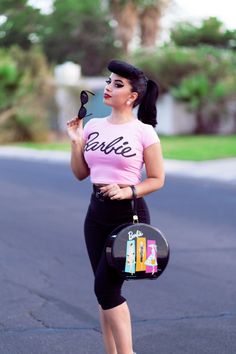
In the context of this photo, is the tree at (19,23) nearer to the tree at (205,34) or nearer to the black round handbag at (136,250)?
the tree at (205,34)

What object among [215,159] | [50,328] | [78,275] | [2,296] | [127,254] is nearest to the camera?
[127,254]

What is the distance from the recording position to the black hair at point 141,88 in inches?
154

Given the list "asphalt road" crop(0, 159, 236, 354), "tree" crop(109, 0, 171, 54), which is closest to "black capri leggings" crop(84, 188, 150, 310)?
"asphalt road" crop(0, 159, 236, 354)

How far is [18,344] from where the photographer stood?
15.8ft

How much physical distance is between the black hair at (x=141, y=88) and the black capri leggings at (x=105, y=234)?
0.47 meters

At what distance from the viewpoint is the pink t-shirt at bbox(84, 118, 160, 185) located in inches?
153

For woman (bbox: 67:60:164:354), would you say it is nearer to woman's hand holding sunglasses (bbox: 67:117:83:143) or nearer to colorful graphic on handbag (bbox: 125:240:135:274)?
woman's hand holding sunglasses (bbox: 67:117:83:143)

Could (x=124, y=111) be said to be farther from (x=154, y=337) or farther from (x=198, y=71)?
(x=198, y=71)

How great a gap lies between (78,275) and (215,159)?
14058 mm

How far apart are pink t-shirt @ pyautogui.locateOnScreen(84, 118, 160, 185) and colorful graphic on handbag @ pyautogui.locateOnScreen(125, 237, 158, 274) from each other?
0.32 m

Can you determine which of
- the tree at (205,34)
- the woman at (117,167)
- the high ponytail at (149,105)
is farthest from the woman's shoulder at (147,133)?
the tree at (205,34)

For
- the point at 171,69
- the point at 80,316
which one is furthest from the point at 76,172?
the point at 171,69

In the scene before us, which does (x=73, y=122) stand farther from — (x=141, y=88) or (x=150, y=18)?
(x=150, y=18)

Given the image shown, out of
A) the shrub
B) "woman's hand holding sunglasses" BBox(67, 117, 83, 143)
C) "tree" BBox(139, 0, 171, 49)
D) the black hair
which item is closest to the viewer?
the black hair
